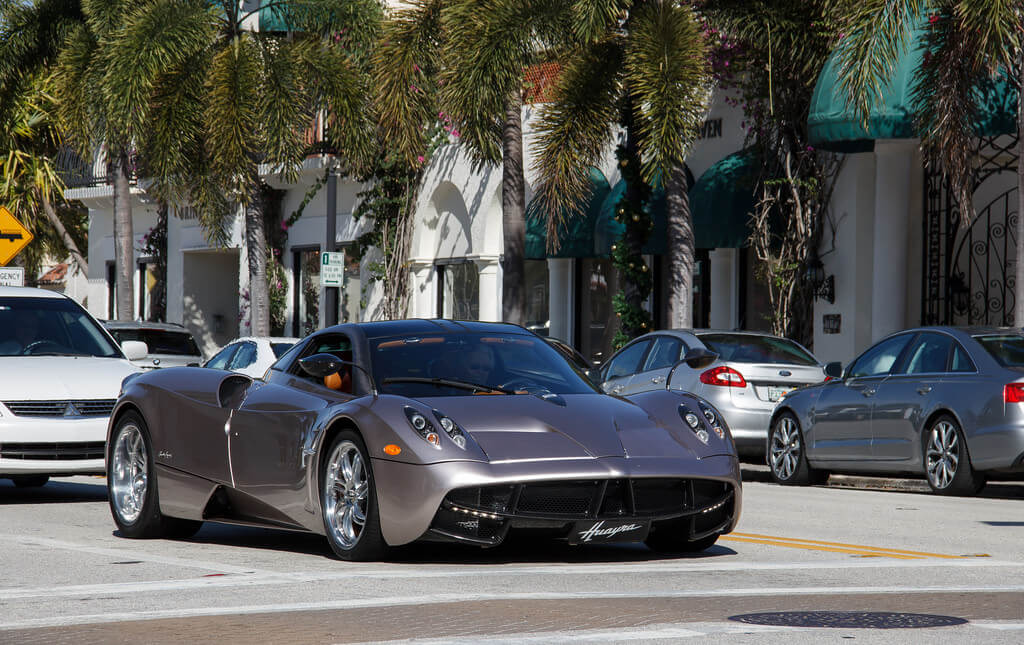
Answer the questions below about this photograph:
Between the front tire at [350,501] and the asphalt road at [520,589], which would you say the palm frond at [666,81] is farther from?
the front tire at [350,501]

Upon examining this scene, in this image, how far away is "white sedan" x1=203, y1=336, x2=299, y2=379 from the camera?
61.5 feet

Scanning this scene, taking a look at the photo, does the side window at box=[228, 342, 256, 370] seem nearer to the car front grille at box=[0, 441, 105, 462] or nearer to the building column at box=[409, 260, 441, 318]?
the car front grille at box=[0, 441, 105, 462]

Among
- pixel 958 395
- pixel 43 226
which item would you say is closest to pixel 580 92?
pixel 958 395

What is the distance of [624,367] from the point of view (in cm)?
1756

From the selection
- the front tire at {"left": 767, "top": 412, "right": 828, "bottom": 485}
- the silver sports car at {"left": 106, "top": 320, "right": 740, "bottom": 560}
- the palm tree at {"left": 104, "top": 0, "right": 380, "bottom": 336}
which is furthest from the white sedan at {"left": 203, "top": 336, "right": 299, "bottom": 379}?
the silver sports car at {"left": 106, "top": 320, "right": 740, "bottom": 560}

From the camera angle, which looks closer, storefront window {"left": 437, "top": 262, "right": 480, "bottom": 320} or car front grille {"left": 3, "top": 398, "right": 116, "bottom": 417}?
car front grille {"left": 3, "top": 398, "right": 116, "bottom": 417}

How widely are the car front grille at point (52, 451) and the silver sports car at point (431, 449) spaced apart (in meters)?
2.44

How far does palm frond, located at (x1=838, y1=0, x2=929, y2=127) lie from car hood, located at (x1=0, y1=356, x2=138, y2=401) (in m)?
9.52

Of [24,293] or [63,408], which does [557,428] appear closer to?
[63,408]

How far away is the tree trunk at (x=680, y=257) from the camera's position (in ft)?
75.3

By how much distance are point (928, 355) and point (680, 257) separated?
943cm

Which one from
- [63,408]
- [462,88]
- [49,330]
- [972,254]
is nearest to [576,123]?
[462,88]

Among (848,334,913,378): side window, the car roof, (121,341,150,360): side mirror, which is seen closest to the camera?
(121,341,150,360): side mirror

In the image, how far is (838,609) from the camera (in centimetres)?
651
